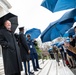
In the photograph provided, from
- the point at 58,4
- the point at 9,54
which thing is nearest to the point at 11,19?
the point at 58,4

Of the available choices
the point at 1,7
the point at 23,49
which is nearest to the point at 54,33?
the point at 23,49

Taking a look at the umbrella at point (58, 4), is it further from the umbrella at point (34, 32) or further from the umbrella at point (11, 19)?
the umbrella at point (34, 32)

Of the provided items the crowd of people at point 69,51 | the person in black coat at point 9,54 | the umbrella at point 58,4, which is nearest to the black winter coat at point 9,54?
the person in black coat at point 9,54

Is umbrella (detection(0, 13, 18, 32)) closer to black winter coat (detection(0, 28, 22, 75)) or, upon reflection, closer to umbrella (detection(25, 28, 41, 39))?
black winter coat (detection(0, 28, 22, 75))

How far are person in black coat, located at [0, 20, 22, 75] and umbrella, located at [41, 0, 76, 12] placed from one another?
1.54 metres

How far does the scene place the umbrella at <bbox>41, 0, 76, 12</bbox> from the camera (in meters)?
6.40

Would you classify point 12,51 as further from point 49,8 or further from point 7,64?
point 49,8

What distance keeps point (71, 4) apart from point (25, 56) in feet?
7.62

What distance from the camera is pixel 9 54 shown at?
532cm

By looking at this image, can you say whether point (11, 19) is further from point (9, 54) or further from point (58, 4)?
point (9, 54)

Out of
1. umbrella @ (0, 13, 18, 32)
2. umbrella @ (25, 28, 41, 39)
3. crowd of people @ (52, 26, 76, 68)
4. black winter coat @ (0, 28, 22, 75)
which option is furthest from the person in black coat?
umbrella @ (25, 28, 41, 39)

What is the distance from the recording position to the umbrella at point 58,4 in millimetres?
6399

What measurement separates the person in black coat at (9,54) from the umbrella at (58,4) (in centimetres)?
154

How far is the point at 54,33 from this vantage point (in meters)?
9.02
